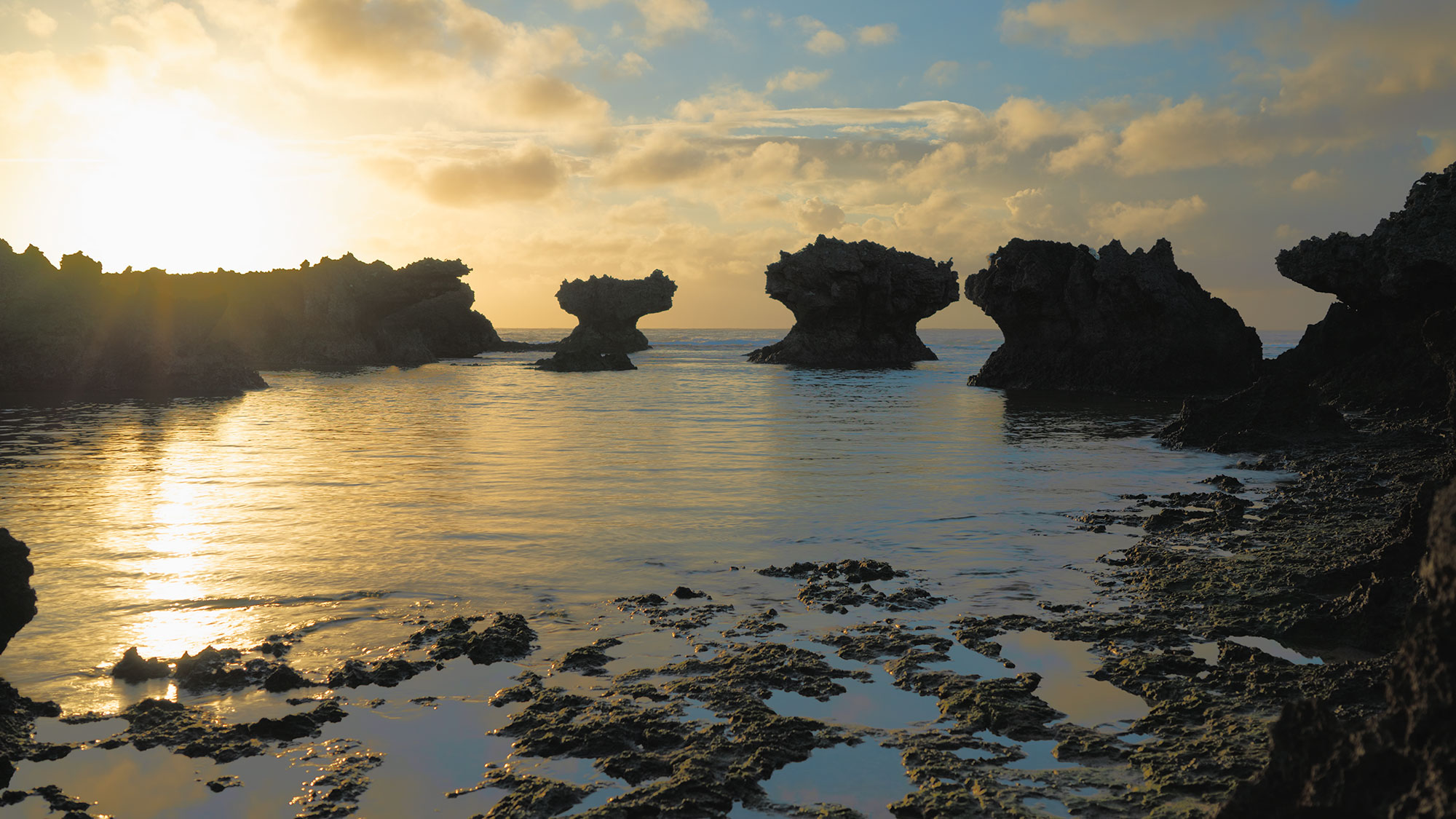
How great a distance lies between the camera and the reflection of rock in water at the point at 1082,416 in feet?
75.3

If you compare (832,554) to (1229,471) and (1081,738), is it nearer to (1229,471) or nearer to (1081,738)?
(1081,738)

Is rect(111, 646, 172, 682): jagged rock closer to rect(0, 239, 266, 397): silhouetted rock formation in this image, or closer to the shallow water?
the shallow water

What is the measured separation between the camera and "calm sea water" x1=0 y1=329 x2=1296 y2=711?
8.02 metres

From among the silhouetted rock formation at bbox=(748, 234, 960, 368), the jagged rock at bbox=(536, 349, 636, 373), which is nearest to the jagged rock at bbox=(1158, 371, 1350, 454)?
the jagged rock at bbox=(536, 349, 636, 373)

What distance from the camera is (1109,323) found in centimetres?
3816

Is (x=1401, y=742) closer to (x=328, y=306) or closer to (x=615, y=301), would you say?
(x=328, y=306)

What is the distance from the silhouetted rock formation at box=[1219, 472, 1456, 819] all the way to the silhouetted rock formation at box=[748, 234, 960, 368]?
61262mm

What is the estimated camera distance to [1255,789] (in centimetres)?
314

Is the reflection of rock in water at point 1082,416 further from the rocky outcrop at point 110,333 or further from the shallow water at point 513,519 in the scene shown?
the rocky outcrop at point 110,333

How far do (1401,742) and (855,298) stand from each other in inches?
2507

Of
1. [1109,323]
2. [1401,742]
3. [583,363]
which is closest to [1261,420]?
[1401,742]

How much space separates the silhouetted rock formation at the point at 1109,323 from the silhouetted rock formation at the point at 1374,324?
238 inches

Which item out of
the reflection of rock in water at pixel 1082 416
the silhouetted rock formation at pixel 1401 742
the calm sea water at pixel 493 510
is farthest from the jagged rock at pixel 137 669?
the reflection of rock in water at pixel 1082 416

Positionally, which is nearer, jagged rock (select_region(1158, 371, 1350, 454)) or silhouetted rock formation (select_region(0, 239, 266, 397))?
jagged rock (select_region(1158, 371, 1350, 454))
